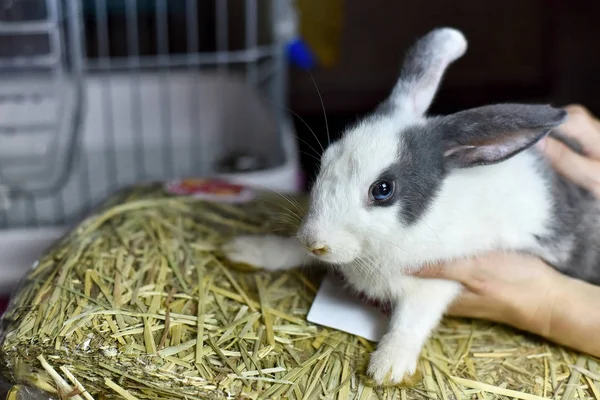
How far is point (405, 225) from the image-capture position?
2.98 feet

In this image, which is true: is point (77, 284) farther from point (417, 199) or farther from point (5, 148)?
point (5, 148)

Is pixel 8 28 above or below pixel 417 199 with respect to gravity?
above

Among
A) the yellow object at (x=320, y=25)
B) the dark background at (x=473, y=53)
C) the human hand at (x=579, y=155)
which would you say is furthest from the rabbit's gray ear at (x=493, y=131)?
the dark background at (x=473, y=53)

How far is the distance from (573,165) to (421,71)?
0.29 metres

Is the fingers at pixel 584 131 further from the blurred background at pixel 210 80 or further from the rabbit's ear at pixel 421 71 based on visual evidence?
the blurred background at pixel 210 80

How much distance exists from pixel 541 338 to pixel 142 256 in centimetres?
65

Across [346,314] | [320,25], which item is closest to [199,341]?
[346,314]

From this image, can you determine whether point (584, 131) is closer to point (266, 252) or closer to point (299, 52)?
point (266, 252)

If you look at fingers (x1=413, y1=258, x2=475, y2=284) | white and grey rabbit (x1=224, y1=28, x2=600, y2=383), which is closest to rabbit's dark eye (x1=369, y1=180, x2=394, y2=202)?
white and grey rabbit (x1=224, y1=28, x2=600, y2=383)

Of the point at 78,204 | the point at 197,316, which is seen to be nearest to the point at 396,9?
the point at 78,204

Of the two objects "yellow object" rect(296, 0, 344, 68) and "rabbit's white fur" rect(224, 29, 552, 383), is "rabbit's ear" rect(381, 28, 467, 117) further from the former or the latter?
"yellow object" rect(296, 0, 344, 68)

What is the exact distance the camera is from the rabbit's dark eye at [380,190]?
893mm

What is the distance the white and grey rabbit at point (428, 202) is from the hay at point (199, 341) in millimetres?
74

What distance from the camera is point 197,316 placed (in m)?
0.99
